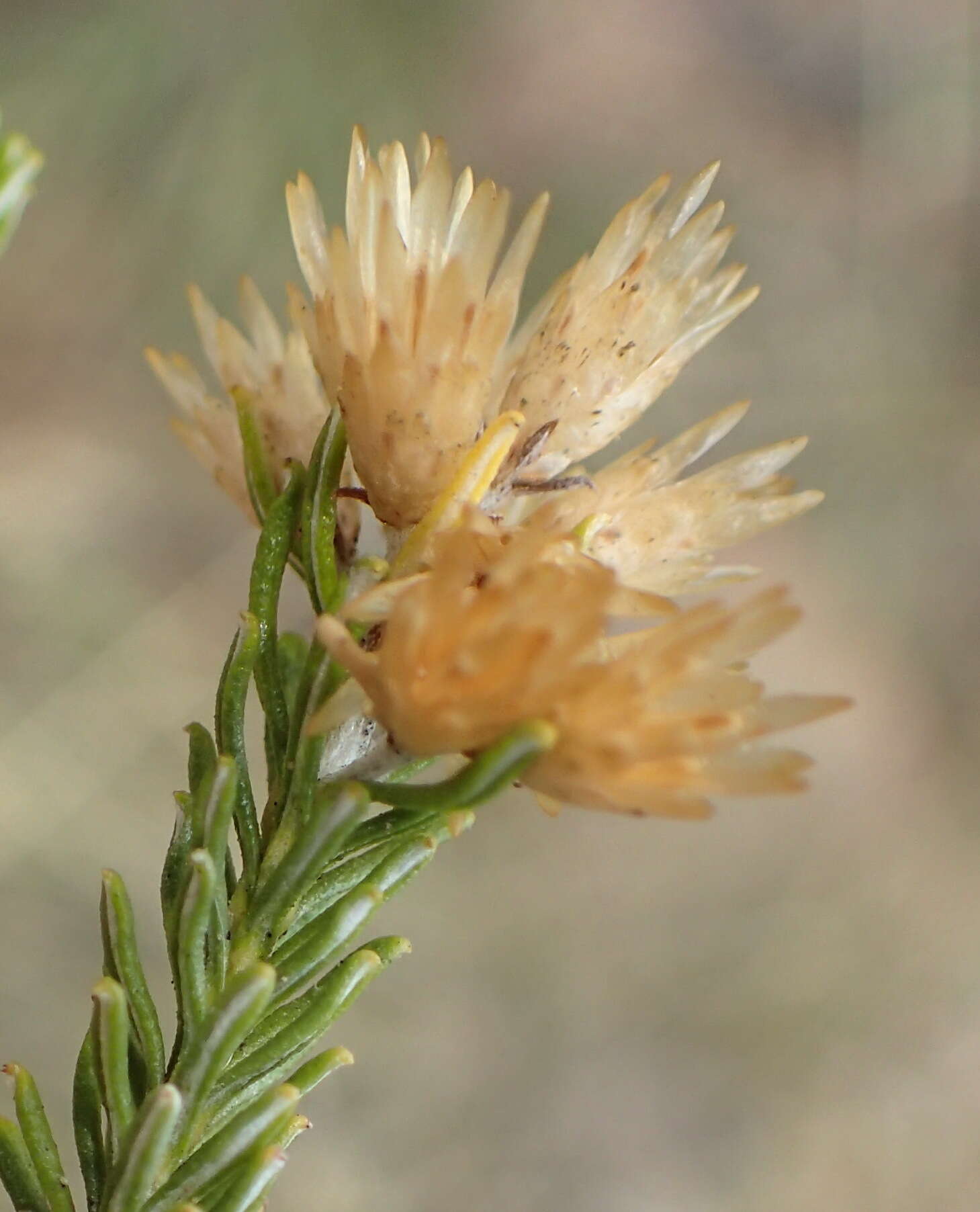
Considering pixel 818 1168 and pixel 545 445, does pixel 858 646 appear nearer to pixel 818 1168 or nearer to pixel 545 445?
Answer: pixel 818 1168

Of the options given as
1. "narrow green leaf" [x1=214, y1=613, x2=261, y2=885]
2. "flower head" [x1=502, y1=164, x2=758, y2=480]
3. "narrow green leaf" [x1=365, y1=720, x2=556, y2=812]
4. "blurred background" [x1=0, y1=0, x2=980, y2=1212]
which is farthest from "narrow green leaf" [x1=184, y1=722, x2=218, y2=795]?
"blurred background" [x1=0, y1=0, x2=980, y2=1212]

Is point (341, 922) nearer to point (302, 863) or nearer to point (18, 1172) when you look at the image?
point (302, 863)

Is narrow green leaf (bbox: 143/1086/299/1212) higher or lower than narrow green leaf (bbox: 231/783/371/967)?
lower

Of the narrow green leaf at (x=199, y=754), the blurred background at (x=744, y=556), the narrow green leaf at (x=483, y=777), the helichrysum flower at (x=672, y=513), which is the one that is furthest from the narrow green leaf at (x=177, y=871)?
the blurred background at (x=744, y=556)

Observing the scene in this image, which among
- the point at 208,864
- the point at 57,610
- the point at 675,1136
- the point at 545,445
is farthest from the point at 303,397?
the point at 675,1136

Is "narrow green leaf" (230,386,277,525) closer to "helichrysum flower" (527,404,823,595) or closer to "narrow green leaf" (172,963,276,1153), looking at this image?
"helichrysum flower" (527,404,823,595)

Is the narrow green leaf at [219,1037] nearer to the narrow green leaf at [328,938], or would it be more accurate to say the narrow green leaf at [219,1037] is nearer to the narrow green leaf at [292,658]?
the narrow green leaf at [328,938]

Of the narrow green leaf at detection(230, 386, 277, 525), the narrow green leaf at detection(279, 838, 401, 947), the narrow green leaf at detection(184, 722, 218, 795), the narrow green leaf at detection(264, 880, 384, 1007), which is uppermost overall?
the narrow green leaf at detection(230, 386, 277, 525)
